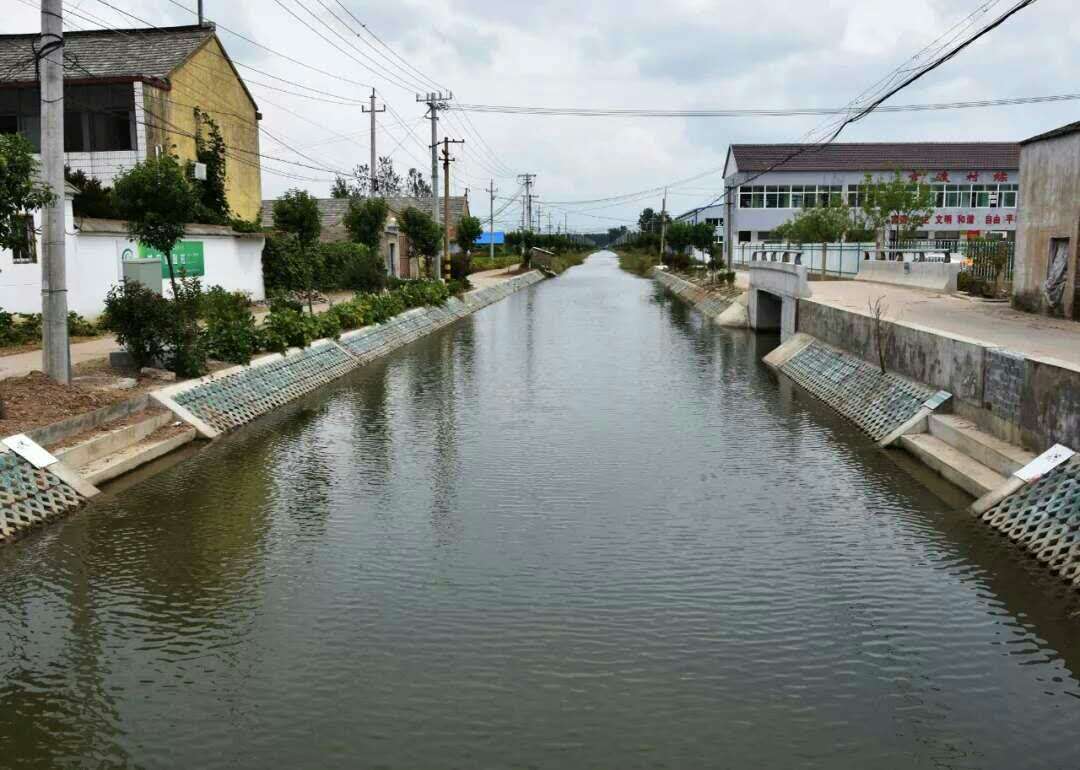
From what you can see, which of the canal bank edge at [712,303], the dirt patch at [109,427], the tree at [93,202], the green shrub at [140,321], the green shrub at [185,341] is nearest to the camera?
the dirt patch at [109,427]

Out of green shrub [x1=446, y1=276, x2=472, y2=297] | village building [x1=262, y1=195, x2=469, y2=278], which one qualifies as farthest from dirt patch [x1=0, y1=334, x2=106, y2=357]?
village building [x1=262, y1=195, x2=469, y2=278]

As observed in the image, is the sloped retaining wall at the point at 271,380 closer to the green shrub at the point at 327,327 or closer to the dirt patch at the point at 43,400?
the green shrub at the point at 327,327

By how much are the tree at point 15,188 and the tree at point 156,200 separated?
434cm

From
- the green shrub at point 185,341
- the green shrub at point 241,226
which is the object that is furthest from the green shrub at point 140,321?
the green shrub at point 241,226

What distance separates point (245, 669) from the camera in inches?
300

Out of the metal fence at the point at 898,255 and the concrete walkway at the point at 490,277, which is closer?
the metal fence at the point at 898,255

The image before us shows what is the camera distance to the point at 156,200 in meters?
17.9

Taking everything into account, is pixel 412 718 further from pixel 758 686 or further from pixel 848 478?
pixel 848 478

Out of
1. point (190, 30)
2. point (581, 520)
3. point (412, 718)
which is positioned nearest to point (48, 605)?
point (412, 718)

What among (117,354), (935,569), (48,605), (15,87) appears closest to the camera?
(48,605)

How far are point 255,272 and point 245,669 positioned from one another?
28.9m

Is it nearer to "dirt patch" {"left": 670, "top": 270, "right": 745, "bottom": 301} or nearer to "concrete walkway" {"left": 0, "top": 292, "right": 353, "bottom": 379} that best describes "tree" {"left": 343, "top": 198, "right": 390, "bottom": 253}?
"dirt patch" {"left": 670, "top": 270, "right": 745, "bottom": 301}

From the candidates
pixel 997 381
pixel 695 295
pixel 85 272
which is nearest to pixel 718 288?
pixel 695 295

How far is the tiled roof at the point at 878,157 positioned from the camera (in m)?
79.1
